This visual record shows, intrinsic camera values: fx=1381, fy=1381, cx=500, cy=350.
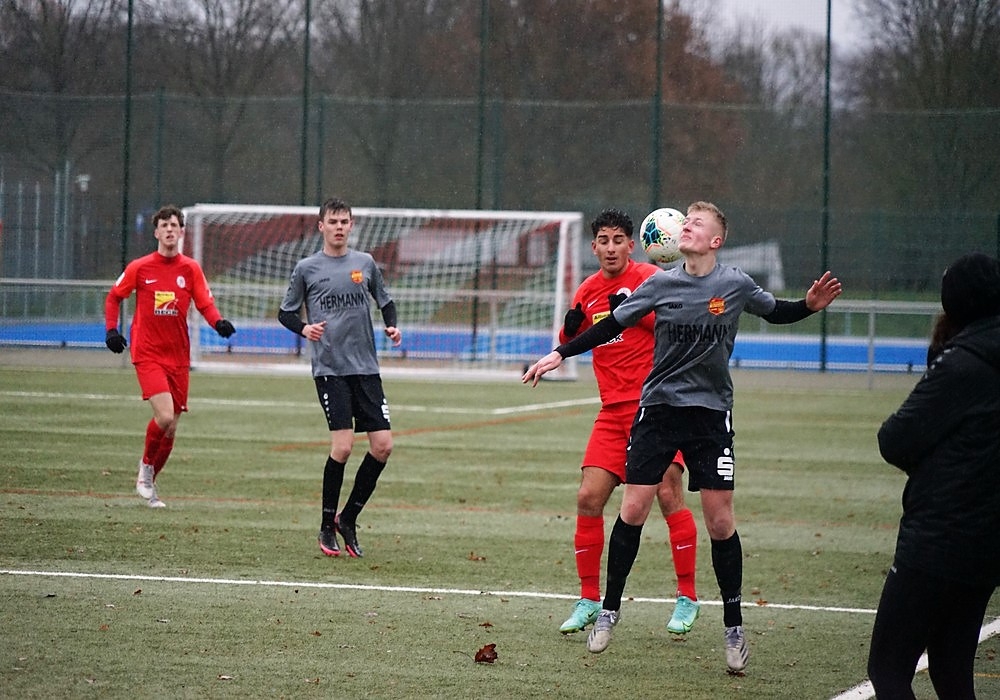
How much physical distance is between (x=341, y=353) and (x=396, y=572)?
1547mm

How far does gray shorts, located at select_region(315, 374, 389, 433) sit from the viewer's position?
892 cm

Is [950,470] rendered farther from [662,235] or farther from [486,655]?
[662,235]

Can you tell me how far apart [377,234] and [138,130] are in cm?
553

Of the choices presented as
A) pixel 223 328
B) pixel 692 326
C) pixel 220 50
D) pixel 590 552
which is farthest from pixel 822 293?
pixel 220 50

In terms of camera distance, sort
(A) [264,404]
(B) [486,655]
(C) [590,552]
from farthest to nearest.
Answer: (A) [264,404] < (C) [590,552] < (B) [486,655]

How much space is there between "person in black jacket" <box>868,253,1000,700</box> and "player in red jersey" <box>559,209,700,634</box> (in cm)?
243

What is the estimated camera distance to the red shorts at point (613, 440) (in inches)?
273

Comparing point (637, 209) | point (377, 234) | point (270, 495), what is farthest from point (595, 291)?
point (637, 209)

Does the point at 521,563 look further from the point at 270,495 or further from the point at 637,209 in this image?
the point at 637,209

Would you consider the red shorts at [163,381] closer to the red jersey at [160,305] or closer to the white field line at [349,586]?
the red jersey at [160,305]

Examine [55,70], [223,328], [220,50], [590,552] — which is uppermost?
[220,50]

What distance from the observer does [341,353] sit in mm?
8930

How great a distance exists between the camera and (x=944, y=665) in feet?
14.9

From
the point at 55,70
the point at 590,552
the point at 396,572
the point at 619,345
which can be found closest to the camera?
the point at 590,552
